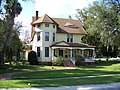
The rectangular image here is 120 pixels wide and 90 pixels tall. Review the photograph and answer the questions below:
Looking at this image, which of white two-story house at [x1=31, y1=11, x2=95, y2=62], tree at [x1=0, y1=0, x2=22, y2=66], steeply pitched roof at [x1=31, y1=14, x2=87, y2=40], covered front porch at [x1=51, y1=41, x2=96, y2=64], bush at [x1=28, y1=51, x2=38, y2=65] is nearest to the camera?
tree at [x1=0, y1=0, x2=22, y2=66]

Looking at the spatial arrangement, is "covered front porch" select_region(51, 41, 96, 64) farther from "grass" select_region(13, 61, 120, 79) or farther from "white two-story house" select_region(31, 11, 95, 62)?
"grass" select_region(13, 61, 120, 79)

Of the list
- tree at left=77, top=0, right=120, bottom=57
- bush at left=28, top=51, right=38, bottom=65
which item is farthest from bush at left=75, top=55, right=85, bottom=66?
bush at left=28, top=51, right=38, bottom=65

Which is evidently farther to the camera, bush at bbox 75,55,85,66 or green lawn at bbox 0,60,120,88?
bush at bbox 75,55,85,66

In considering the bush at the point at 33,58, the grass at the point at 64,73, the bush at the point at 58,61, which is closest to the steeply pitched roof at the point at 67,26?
the bush at the point at 33,58

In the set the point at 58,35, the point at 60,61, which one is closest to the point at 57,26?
the point at 58,35

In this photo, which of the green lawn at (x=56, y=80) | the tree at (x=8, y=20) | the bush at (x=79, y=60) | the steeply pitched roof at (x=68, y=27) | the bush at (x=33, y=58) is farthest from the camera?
the steeply pitched roof at (x=68, y=27)

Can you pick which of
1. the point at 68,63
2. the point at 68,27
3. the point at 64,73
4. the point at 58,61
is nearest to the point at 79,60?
the point at 68,63

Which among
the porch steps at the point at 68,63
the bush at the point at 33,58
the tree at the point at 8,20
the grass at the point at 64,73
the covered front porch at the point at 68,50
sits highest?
the tree at the point at 8,20

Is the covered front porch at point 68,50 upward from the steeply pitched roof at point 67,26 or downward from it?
downward

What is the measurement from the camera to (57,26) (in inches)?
1970

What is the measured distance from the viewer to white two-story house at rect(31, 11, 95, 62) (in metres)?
47.0

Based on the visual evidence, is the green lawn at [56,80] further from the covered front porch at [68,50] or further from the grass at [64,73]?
the covered front porch at [68,50]

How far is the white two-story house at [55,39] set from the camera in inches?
1849

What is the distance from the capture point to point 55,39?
1913 inches
